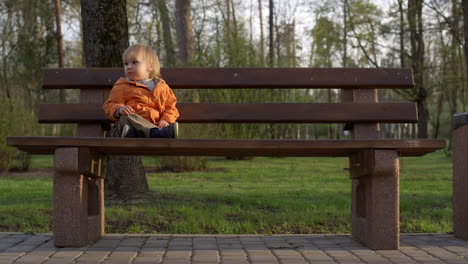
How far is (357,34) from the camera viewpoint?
89.1 ft

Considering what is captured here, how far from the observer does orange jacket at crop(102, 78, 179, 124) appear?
3888 mm

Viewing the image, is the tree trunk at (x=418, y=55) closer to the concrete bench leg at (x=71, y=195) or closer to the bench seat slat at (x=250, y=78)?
the bench seat slat at (x=250, y=78)

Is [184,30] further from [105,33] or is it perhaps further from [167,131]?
[167,131]

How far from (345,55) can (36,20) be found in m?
15.5

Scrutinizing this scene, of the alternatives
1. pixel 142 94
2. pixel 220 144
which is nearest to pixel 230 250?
pixel 220 144

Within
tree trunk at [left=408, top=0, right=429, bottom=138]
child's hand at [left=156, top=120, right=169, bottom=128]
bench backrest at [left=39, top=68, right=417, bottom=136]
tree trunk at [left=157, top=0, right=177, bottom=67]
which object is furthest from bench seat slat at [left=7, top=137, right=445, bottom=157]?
tree trunk at [left=408, top=0, right=429, bottom=138]

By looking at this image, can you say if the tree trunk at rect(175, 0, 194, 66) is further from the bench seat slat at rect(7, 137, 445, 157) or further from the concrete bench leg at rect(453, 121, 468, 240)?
the bench seat slat at rect(7, 137, 445, 157)

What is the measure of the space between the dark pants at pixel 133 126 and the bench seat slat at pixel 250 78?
20.7 inches

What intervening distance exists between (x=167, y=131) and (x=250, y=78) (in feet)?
2.74

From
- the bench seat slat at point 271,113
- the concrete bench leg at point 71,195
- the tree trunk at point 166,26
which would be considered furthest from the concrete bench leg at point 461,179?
the tree trunk at point 166,26

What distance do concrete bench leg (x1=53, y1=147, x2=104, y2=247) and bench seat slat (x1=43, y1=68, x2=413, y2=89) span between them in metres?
0.79

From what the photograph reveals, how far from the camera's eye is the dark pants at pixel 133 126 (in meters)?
3.67

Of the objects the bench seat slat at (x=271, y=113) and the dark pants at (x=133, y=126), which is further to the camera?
the bench seat slat at (x=271, y=113)

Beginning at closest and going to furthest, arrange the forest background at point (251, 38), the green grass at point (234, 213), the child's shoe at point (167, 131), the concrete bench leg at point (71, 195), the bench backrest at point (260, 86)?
the concrete bench leg at point (71, 195) < the child's shoe at point (167, 131) < the bench backrest at point (260, 86) < the green grass at point (234, 213) < the forest background at point (251, 38)
